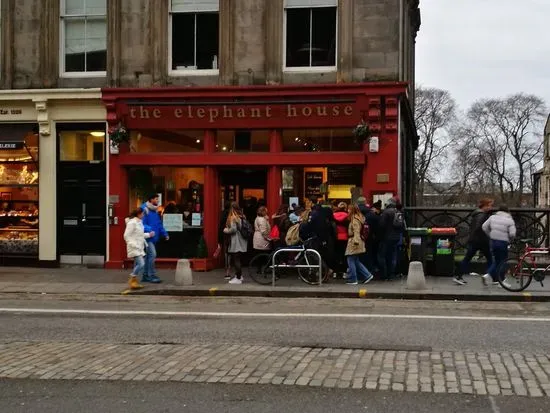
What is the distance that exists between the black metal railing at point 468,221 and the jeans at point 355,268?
→ 2324 mm

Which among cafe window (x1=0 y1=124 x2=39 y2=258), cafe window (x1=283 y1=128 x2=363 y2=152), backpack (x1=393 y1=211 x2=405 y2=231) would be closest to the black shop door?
cafe window (x1=0 y1=124 x2=39 y2=258)

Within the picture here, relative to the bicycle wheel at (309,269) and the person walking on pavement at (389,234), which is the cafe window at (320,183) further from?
the bicycle wheel at (309,269)

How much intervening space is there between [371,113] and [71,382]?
420 inches

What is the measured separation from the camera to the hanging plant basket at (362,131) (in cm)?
1505

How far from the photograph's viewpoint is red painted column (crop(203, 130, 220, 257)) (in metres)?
16.3

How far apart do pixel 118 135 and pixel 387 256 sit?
6994mm

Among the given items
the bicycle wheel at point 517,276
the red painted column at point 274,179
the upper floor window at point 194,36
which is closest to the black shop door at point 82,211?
the upper floor window at point 194,36

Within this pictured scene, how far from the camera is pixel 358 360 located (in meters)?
6.95

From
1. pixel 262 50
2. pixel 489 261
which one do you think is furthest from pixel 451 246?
pixel 262 50

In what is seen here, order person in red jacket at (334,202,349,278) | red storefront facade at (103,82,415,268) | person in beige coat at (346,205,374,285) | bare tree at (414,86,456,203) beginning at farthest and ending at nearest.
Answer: bare tree at (414,86,456,203) < red storefront facade at (103,82,415,268) < person in red jacket at (334,202,349,278) < person in beige coat at (346,205,374,285)

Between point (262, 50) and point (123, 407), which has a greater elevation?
point (262, 50)

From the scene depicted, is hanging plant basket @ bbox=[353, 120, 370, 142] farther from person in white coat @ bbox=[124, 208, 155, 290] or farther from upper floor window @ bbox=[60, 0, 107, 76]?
upper floor window @ bbox=[60, 0, 107, 76]

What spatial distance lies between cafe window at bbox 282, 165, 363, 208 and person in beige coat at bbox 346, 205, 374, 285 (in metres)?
2.32

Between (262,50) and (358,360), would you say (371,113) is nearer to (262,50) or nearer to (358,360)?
(262,50)
